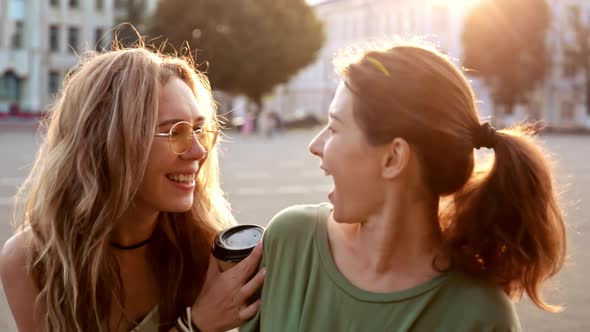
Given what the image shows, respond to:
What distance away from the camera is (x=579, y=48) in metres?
63.1

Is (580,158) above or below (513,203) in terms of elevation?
below

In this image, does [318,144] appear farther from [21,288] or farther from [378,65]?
[21,288]

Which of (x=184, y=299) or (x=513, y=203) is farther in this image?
(x=184, y=299)

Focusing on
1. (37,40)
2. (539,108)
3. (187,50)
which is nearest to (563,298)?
(187,50)

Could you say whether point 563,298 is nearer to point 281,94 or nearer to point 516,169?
point 516,169

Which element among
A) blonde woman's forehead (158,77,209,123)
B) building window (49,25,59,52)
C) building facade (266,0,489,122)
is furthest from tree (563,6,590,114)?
blonde woman's forehead (158,77,209,123)

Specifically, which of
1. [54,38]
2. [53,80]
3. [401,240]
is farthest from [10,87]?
[401,240]

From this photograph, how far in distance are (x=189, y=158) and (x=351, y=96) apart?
39.8 inches

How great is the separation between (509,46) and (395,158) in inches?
2406

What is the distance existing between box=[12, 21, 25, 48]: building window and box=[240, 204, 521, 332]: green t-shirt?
63102mm

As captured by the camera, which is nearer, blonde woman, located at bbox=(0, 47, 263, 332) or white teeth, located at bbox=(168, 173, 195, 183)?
blonde woman, located at bbox=(0, 47, 263, 332)

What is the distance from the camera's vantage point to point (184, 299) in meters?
3.39

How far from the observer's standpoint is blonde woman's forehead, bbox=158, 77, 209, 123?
308cm

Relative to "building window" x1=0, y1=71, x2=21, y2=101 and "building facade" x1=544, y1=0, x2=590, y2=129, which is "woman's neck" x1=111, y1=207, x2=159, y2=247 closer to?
"building window" x1=0, y1=71, x2=21, y2=101
